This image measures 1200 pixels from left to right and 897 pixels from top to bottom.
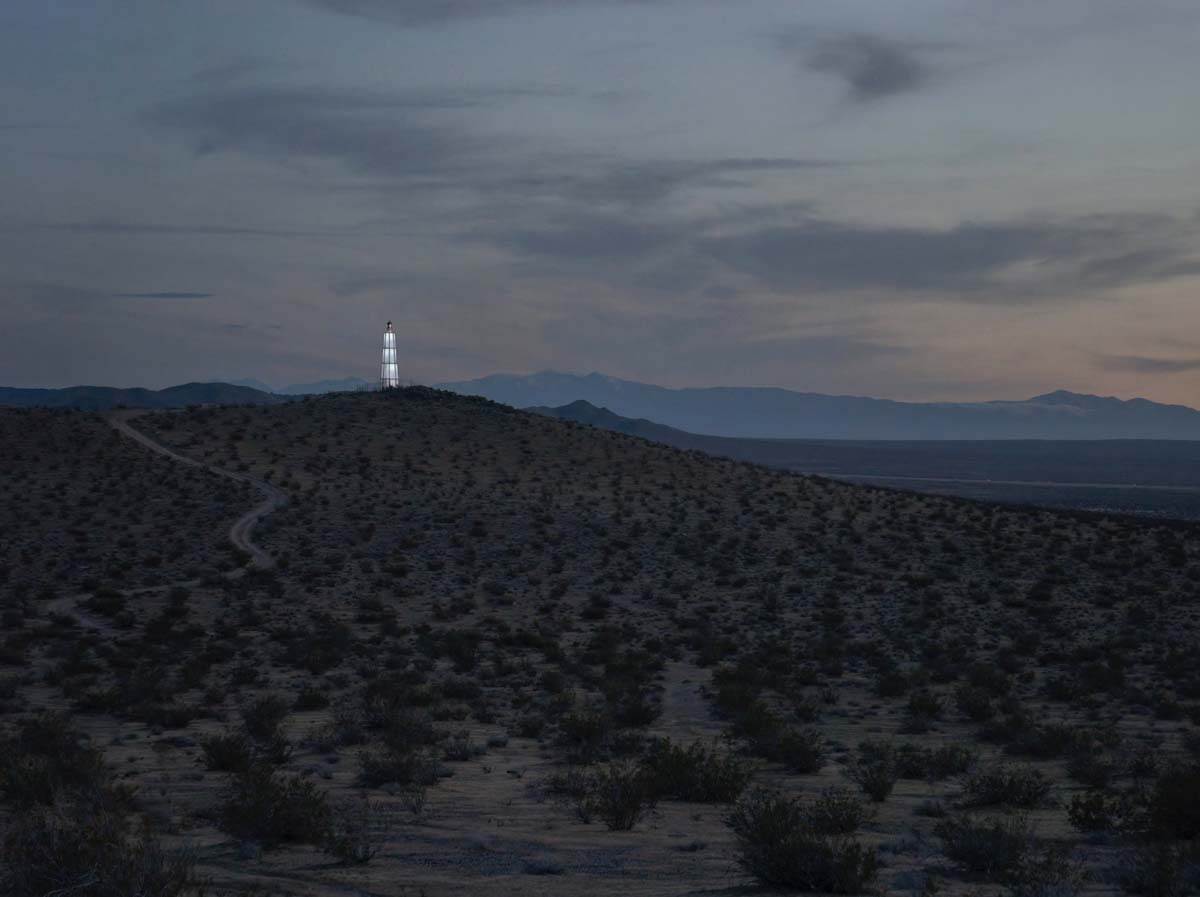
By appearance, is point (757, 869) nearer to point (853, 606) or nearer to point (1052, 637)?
point (1052, 637)

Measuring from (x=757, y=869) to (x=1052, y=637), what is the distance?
2147 cm

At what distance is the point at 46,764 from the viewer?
40.7 feet

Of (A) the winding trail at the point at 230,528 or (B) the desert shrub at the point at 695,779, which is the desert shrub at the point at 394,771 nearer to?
(B) the desert shrub at the point at 695,779

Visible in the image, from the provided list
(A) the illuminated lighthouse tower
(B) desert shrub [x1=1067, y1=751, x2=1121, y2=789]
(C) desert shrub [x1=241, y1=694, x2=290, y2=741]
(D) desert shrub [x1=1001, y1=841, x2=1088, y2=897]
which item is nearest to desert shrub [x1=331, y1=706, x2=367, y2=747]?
(C) desert shrub [x1=241, y1=694, x2=290, y2=741]

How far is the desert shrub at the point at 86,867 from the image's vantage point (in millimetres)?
7750

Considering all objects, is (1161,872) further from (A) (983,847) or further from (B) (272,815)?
(B) (272,815)

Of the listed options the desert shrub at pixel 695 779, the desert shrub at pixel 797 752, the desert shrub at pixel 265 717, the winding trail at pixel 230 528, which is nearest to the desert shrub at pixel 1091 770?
the desert shrub at pixel 797 752

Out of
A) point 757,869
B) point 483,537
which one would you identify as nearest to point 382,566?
point 483,537

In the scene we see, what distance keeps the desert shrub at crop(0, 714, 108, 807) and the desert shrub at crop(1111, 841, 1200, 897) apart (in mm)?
10597

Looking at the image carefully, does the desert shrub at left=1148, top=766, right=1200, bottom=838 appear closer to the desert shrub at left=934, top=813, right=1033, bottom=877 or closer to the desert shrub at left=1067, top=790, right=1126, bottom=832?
the desert shrub at left=1067, top=790, right=1126, bottom=832

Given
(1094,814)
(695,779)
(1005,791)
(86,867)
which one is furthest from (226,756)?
(1094,814)

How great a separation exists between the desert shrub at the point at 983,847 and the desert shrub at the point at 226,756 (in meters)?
8.68

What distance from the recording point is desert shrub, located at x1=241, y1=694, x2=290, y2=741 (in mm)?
15984

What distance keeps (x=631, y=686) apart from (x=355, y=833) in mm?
10959
